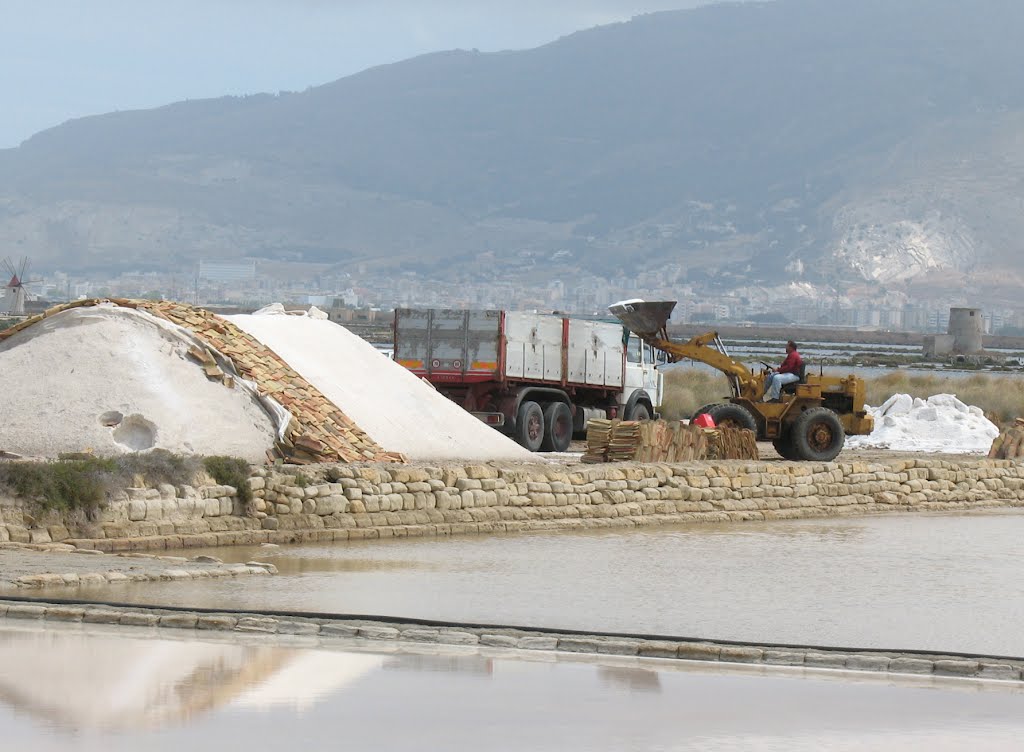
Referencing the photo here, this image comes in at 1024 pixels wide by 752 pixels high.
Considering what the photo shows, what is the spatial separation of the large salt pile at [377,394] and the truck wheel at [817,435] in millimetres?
4129

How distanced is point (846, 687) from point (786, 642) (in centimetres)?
176

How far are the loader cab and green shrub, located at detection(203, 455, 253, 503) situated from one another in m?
13.6

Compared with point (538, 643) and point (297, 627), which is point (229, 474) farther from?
point (538, 643)

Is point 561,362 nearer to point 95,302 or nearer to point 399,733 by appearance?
point 95,302

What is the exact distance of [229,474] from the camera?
1652 cm

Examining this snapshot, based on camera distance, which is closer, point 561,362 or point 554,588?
point 554,588

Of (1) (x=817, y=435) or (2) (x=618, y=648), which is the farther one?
(1) (x=817, y=435)

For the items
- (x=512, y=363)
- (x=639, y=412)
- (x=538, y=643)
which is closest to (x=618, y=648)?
(x=538, y=643)

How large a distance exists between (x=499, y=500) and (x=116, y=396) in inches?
169

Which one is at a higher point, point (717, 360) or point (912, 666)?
point (717, 360)

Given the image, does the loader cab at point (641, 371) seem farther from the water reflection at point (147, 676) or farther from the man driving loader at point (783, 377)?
the water reflection at point (147, 676)

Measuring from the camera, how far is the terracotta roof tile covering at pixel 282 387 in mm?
19031

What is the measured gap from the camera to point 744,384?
25672 mm

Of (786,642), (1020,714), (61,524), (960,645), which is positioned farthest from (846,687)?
(61,524)
